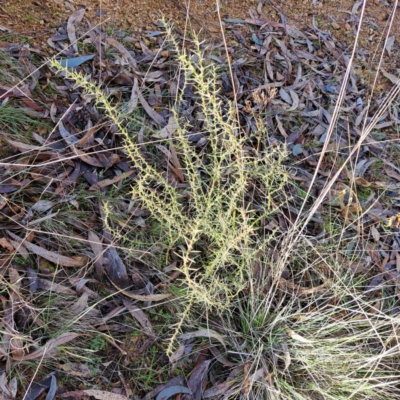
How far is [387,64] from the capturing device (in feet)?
7.71

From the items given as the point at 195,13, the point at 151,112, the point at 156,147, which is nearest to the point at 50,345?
the point at 156,147

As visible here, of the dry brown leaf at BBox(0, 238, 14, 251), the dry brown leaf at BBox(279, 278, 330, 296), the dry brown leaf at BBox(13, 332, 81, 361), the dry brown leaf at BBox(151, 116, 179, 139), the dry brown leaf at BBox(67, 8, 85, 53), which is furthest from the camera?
the dry brown leaf at BBox(67, 8, 85, 53)

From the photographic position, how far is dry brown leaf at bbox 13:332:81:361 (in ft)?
4.16

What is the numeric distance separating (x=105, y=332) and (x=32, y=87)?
95 centimetres

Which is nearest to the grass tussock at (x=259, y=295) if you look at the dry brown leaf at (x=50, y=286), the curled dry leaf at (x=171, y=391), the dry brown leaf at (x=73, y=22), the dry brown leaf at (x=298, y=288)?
the dry brown leaf at (x=298, y=288)

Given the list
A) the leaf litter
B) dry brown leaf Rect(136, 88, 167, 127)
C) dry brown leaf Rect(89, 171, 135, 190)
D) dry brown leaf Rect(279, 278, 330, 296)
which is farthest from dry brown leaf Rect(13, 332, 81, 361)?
dry brown leaf Rect(136, 88, 167, 127)

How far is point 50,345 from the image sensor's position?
130cm

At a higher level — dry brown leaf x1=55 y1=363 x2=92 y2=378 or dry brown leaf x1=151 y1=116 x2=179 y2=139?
dry brown leaf x1=151 y1=116 x2=179 y2=139

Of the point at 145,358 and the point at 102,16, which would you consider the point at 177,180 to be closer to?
the point at 145,358

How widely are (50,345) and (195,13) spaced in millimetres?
1574

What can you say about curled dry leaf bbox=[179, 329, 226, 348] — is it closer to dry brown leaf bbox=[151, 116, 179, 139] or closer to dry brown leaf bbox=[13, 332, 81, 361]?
dry brown leaf bbox=[13, 332, 81, 361]

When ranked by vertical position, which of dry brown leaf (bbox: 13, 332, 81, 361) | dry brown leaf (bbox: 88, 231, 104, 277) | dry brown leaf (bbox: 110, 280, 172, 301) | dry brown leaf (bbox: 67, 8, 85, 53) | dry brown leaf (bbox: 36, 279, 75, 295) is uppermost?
dry brown leaf (bbox: 67, 8, 85, 53)

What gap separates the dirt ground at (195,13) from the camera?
1831 millimetres

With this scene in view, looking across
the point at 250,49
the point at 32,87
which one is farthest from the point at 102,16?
the point at 250,49
